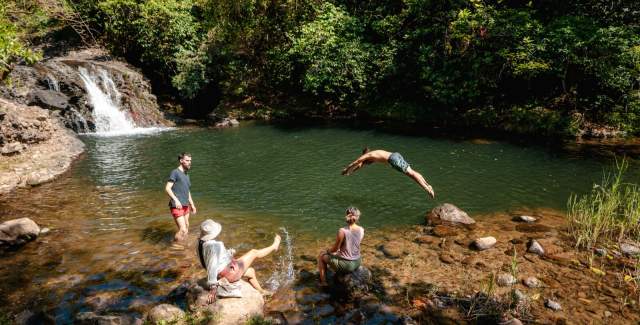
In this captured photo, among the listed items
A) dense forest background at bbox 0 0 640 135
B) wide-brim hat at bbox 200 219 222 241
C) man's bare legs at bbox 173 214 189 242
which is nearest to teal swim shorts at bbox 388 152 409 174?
man's bare legs at bbox 173 214 189 242

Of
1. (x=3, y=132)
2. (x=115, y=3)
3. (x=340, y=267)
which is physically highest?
(x=115, y=3)

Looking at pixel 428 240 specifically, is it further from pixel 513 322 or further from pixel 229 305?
pixel 229 305

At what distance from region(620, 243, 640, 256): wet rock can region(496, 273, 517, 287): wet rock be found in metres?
3.38

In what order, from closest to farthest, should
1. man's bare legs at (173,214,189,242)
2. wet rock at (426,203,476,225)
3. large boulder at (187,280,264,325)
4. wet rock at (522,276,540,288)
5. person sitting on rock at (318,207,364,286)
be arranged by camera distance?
1. large boulder at (187,280,264,325)
2. person sitting on rock at (318,207,364,286)
3. wet rock at (522,276,540,288)
4. man's bare legs at (173,214,189,242)
5. wet rock at (426,203,476,225)

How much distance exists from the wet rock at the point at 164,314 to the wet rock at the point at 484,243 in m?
7.10

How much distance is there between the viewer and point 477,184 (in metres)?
14.5

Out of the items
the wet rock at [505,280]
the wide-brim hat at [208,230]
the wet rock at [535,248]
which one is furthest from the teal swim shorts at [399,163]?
the wide-brim hat at [208,230]

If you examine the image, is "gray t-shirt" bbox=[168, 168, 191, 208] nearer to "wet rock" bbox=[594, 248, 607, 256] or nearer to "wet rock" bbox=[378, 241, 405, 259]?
"wet rock" bbox=[378, 241, 405, 259]

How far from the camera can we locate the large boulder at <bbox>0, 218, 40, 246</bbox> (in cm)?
922

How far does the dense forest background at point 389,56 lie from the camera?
19.6 m

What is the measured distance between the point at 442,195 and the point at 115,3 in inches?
1207

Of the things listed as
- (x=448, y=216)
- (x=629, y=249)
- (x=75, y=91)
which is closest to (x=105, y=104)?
(x=75, y=91)

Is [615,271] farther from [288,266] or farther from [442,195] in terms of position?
[288,266]

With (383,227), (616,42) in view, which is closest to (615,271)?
(383,227)
